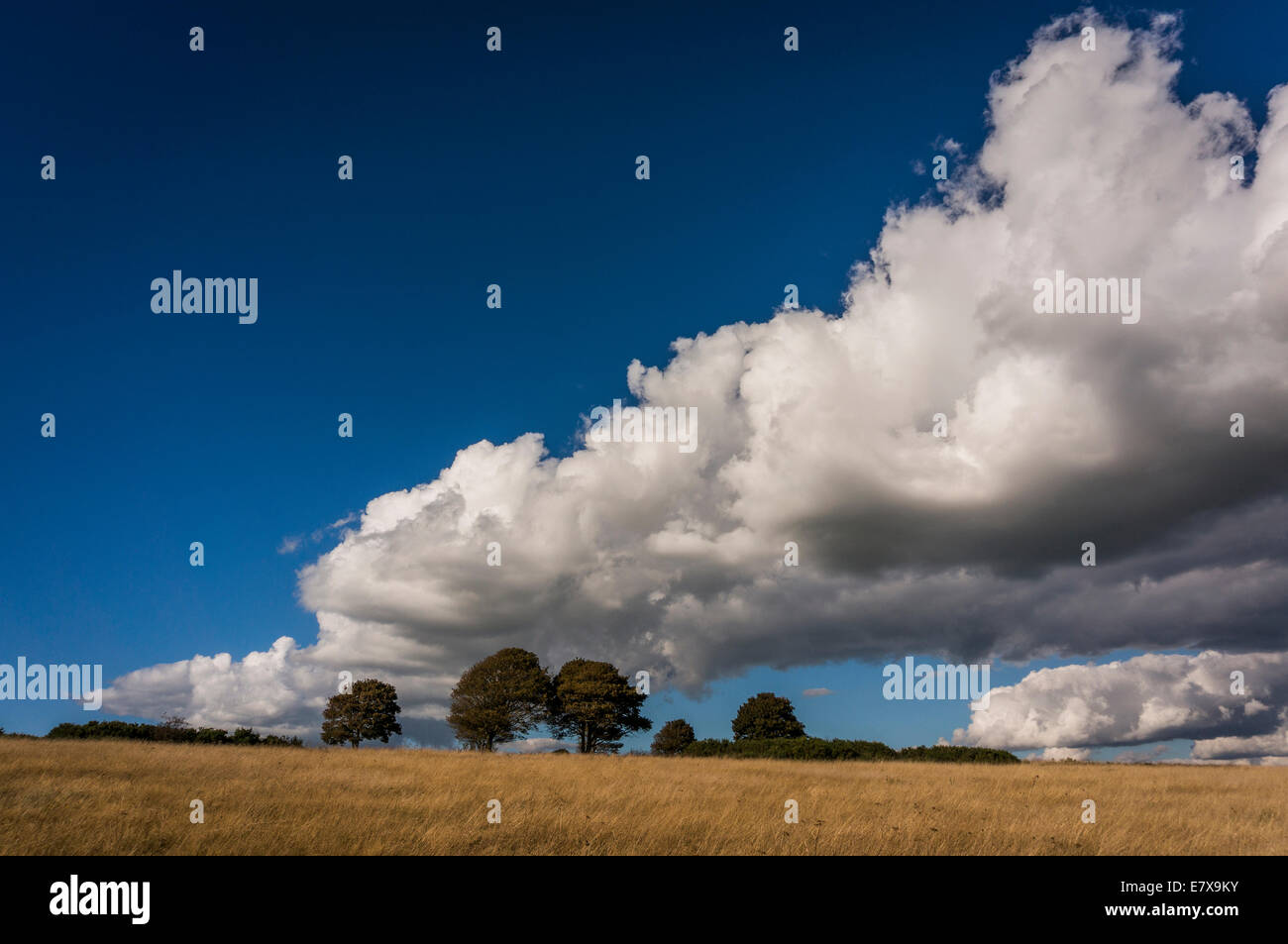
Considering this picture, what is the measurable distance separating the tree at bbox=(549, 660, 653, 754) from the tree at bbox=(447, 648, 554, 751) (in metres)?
1.71

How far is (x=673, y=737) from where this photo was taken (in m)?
75.8

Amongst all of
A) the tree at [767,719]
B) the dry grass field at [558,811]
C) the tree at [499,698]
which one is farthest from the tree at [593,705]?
the dry grass field at [558,811]

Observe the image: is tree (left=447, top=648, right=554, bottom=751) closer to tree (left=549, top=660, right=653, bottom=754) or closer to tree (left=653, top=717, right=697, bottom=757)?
tree (left=549, top=660, right=653, bottom=754)

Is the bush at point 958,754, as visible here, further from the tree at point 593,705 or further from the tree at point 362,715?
the tree at point 362,715

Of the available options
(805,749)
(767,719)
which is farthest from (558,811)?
(767,719)

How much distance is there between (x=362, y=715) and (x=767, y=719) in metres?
35.0

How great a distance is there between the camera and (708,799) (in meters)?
18.2

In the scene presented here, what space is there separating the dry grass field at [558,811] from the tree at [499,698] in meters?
32.1

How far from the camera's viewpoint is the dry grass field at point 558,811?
12273 mm

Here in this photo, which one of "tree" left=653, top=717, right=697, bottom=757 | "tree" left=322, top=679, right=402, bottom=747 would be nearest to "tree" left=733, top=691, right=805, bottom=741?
"tree" left=653, top=717, right=697, bottom=757

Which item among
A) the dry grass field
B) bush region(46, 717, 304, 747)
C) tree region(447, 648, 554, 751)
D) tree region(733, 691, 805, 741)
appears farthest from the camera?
tree region(733, 691, 805, 741)

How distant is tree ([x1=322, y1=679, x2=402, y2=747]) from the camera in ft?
194
